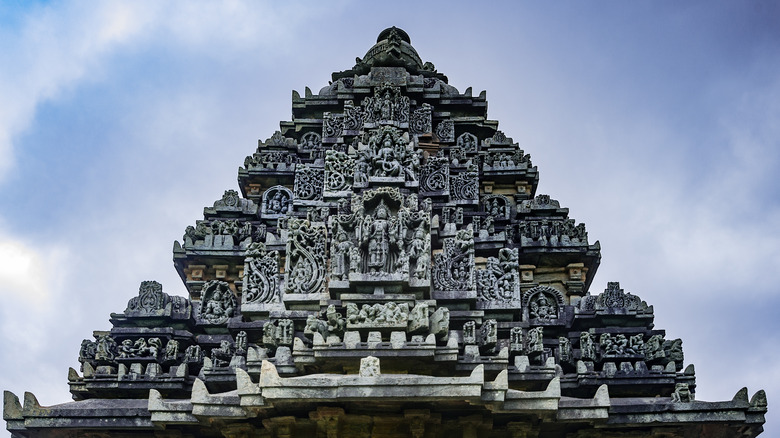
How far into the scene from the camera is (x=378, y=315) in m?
11.5

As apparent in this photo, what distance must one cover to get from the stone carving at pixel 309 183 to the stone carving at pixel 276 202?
18.5 inches

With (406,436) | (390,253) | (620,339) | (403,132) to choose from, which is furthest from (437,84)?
(406,436)

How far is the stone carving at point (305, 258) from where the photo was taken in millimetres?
12578

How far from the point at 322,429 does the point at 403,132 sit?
7025 millimetres

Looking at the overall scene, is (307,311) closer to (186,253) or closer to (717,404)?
(186,253)

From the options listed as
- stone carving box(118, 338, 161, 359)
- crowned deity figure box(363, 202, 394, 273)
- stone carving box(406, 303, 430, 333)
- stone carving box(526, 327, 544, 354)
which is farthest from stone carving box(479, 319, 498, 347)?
stone carving box(118, 338, 161, 359)

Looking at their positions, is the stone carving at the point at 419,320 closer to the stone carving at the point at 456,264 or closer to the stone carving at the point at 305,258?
the stone carving at the point at 456,264

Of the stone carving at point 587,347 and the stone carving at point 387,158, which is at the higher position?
Result: the stone carving at point 387,158

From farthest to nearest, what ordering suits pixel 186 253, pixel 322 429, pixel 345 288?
pixel 186 253 < pixel 345 288 < pixel 322 429

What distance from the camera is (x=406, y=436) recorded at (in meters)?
10.5

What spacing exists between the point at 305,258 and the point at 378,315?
6.53 ft

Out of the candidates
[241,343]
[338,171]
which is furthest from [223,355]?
[338,171]

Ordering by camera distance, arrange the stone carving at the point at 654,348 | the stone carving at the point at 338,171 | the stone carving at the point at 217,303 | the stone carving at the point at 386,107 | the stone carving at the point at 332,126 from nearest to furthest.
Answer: the stone carving at the point at 654,348
the stone carving at the point at 217,303
the stone carving at the point at 338,171
the stone carving at the point at 386,107
the stone carving at the point at 332,126

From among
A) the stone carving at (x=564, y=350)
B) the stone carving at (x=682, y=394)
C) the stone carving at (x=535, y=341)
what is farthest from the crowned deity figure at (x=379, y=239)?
the stone carving at (x=682, y=394)
